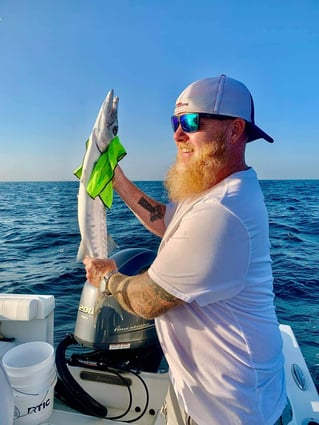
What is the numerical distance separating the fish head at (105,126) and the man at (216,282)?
74cm

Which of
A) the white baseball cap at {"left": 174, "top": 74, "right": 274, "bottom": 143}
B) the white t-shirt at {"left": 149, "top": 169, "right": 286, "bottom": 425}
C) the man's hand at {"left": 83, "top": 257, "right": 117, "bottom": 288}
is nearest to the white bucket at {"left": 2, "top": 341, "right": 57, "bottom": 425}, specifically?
the man's hand at {"left": 83, "top": 257, "right": 117, "bottom": 288}

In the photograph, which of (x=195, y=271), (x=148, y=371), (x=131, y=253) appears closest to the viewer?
(x=195, y=271)

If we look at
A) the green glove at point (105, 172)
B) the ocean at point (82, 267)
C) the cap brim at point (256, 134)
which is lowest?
the ocean at point (82, 267)

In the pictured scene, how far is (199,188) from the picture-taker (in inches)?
67.1

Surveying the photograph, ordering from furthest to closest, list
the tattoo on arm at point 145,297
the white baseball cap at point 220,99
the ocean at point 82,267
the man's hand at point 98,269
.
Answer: the ocean at point 82,267
the man's hand at point 98,269
the white baseball cap at point 220,99
the tattoo on arm at point 145,297

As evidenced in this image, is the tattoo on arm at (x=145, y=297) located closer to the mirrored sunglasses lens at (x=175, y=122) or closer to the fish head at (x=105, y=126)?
the mirrored sunglasses lens at (x=175, y=122)

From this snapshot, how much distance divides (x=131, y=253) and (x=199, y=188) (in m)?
1.45

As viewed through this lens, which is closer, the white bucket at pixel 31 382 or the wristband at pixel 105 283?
the wristband at pixel 105 283

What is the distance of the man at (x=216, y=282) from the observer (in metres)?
1.38

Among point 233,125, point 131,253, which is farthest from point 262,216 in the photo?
point 131,253

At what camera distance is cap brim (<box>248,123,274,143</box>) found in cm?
177

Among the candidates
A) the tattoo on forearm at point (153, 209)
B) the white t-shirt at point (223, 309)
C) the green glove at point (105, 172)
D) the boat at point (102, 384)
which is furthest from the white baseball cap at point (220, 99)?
the boat at point (102, 384)

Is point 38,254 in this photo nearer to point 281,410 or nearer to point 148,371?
point 148,371

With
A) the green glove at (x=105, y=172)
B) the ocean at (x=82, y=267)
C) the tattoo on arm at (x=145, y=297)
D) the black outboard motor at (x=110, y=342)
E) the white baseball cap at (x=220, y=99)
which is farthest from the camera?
the ocean at (x=82, y=267)
